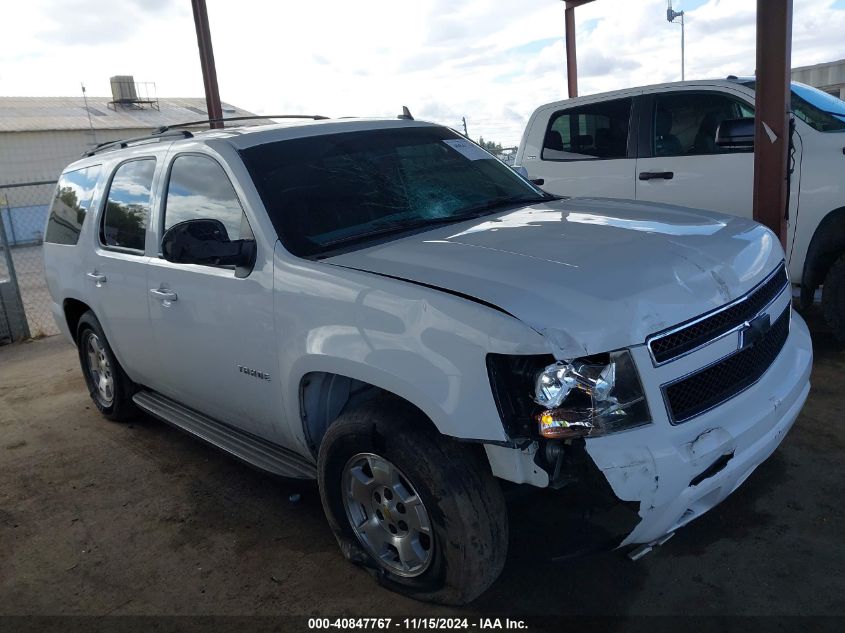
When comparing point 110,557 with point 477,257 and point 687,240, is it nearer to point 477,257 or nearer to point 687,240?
point 477,257

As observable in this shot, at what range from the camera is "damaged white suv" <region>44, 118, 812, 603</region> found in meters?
2.33

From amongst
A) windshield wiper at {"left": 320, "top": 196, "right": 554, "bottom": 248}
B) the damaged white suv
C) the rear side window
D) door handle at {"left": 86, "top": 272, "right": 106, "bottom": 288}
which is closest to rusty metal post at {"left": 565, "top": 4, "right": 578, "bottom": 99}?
the damaged white suv

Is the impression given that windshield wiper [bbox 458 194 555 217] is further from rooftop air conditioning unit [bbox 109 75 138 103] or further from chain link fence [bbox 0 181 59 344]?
rooftop air conditioning unit [bbox 109 75 138 103]

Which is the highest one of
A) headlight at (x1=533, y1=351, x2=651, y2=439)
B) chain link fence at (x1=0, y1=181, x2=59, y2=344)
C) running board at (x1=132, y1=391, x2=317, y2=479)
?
headlight at (x1=533, y1=351, x2=651, y2=439)

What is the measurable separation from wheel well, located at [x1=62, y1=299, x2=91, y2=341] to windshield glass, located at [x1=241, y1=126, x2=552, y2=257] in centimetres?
242

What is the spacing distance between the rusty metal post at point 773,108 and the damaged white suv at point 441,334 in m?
2.19

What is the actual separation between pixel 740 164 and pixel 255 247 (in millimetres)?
4319

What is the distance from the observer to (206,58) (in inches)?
306

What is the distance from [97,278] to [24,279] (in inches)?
524

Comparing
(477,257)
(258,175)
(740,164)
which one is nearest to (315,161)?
(258,175)

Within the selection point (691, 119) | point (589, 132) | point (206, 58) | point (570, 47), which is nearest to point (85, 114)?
point (570, 47)

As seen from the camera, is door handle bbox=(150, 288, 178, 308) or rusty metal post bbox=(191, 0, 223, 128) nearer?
door handle bbox=(150, 288, 178, 308)

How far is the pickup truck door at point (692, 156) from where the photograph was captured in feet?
19.4

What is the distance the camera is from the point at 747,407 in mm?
2619
